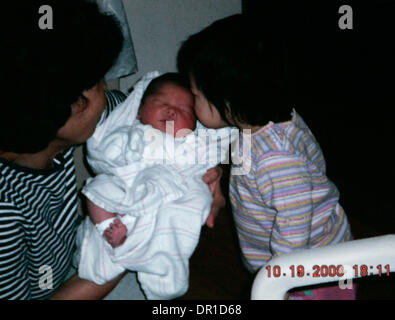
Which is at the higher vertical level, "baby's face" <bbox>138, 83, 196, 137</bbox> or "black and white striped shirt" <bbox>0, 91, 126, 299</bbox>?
"baby's face" <bbox>138, 83, 196, 137</bbox>

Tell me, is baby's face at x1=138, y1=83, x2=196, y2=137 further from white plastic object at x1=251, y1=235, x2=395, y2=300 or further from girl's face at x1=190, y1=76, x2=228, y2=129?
white plastic object at x1=251, y1=235, x2=395, y2=300

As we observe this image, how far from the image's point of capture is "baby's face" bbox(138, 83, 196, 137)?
107cm

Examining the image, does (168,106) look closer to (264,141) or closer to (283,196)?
(264,141)

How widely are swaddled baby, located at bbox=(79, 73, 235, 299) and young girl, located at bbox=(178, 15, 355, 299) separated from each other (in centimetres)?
14

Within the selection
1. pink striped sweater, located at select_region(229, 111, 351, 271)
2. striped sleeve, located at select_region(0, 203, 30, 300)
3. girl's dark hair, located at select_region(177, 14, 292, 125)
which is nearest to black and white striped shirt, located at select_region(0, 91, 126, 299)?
striped sleeve, located at select_region(0, 203, 30, 300)

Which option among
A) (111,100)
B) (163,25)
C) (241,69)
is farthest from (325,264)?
(163,25)

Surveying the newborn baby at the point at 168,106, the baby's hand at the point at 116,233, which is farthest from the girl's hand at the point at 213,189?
the baby's hand at the point at 116,233

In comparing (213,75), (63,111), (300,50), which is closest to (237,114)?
(213,75)

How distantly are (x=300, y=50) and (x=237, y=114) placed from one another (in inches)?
56.5

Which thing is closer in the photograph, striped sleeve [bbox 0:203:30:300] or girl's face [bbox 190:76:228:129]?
striped sleeve [bbox 0:203:30:300]

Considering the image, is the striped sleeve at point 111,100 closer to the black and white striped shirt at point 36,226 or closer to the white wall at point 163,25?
the black and white striped shirt at point 36,226

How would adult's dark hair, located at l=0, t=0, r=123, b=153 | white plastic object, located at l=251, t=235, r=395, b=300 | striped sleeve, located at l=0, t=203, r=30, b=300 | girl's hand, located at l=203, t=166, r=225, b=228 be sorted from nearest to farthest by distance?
white plastic object, located at l=251, t=235, r=395, b=300 → adult's dark hair, located at l=0, t=0, r=123, b=153 → striped sleeve, located at l=0, t=203, r=30, b=300 → girl's hand, located at l=203, t=166, r=225, b=228

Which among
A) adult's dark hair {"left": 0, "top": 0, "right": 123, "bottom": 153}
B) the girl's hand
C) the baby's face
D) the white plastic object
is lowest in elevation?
the girl's hand

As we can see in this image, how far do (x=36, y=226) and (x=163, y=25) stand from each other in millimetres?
788
